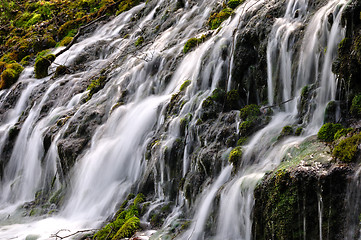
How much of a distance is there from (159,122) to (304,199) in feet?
14.0

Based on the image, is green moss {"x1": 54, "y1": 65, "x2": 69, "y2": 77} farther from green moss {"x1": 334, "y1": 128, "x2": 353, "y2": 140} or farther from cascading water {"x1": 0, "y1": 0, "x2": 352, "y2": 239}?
green moss {"x1": 334, "y1": 128, "x2": 353, "y2": 140}

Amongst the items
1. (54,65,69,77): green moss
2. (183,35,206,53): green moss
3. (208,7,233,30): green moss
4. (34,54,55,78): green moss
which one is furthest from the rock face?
(34,54,55,78): green moss

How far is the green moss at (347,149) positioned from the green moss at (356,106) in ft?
2.54

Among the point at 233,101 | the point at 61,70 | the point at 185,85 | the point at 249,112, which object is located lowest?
the point at 249,112

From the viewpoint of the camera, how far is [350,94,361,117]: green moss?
478cm

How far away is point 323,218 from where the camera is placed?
3.84 metres

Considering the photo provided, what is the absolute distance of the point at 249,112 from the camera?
6223 mm

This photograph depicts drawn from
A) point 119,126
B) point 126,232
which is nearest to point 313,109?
point 126,232

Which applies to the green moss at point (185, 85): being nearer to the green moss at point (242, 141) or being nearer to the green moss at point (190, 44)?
the green moss at point (190, 44)

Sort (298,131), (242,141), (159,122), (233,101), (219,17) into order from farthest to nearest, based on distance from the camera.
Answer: (219,17) → (159,122) → (233,101) → (242,141) → (298,131)

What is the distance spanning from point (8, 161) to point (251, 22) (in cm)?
784

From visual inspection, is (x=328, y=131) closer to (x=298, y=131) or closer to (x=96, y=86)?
(x=298, y=131)

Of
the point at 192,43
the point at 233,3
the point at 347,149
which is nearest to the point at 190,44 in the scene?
the point at 192,43

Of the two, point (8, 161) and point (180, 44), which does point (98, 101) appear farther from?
point (8, 161)
